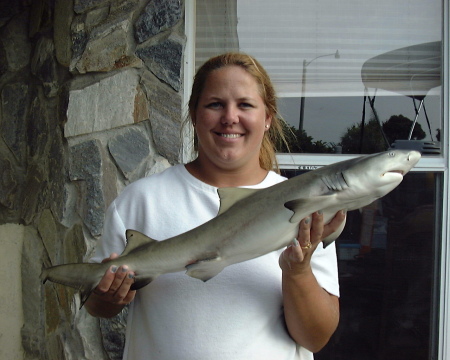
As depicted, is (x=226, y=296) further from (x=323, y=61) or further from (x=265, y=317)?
(x=323, y=61)

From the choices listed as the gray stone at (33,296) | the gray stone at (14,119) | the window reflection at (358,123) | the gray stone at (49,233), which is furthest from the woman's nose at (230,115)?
the gray stone at (14,119)

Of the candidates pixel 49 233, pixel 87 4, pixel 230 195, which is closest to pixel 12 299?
pixel 49 233

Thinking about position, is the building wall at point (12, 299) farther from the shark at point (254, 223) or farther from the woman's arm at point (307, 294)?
the woman's arm at point (307, 294)

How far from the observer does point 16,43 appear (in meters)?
3.84

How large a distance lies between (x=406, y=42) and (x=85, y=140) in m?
1.97

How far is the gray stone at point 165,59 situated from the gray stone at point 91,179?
527mm

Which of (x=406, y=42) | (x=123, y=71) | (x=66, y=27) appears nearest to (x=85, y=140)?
(x=123, y=71)

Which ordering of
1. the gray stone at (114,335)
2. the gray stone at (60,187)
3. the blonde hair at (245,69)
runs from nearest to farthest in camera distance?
the blonde hair at (245,69)
the gray stone at (114,335)
the gray stone at (60,187)

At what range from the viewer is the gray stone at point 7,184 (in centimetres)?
383

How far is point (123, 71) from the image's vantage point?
10.6ft

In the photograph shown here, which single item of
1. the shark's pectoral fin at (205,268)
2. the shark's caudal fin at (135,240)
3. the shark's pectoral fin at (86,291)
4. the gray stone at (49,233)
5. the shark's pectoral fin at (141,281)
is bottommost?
the gray stone at (49,233)

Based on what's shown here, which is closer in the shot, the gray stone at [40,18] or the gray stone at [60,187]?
the gray stone at [60,187]

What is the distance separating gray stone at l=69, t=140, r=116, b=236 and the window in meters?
0.83

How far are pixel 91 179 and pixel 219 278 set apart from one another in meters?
1.57
